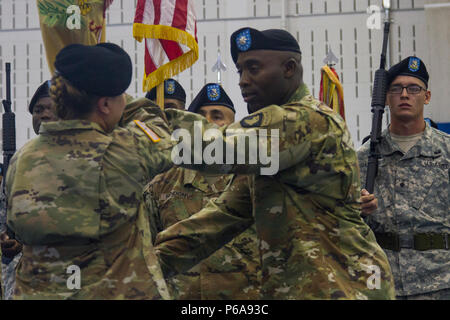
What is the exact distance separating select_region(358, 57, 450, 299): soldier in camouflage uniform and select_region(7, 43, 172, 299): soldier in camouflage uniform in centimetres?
229

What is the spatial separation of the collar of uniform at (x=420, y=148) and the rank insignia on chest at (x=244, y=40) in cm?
195

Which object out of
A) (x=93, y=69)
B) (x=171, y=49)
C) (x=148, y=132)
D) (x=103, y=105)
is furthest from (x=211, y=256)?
(x=93, y=69)

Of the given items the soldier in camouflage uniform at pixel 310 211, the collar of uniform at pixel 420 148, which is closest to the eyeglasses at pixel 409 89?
the collar of uniform at pixel 420 148

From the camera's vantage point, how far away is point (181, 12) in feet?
12.3

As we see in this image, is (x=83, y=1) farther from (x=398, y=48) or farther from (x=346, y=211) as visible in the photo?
(x=398, y=48)

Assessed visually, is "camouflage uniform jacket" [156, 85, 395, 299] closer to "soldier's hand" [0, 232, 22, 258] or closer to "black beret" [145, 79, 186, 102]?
"soldier's hand" [0, 232, 22, 258]

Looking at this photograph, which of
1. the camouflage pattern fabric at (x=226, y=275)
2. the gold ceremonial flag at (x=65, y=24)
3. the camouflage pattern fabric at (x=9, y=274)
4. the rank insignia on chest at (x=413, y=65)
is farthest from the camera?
the camouflage pattern fabric at (x=9, y=274)

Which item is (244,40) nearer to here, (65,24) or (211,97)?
(65,24)

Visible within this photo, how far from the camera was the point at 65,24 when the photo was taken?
3293mm

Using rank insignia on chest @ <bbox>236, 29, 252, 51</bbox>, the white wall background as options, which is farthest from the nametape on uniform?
the white wall background

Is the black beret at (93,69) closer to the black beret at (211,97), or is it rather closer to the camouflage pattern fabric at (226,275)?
the camouflage pattern fabric at (226,275)

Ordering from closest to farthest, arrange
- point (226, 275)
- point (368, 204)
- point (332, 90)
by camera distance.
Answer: point (368, 204) → point (226, 275) → point (332, 90)

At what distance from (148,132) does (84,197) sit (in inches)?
14.3

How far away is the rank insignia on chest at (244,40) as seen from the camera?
10.0 feet
